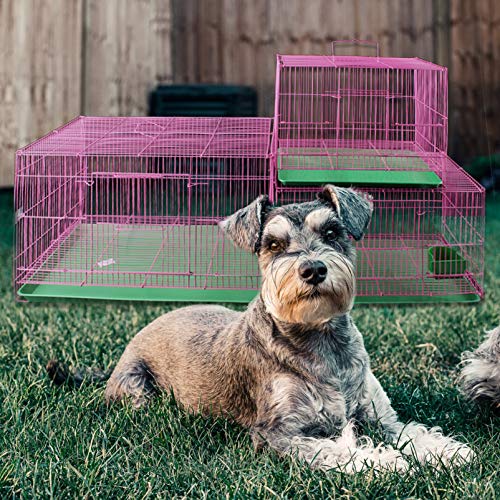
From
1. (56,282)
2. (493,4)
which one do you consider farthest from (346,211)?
A: (493,4)

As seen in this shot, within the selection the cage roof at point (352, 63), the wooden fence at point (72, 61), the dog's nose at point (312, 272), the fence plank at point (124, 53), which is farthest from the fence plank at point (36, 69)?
the dog's nose at point (312, 272)

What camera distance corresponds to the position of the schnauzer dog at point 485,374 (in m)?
4.04

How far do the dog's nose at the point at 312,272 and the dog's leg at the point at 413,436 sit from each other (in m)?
0.64

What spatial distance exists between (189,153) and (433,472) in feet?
9.82

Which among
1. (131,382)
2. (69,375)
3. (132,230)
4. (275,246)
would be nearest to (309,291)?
(275,246)

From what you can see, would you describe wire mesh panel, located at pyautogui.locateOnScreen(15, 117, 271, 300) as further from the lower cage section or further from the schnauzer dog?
the schnauzer dog

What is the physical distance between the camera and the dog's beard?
334 centimetres

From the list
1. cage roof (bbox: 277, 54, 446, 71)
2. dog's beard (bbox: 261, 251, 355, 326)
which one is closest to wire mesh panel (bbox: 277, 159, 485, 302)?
cage roof (bbox: 277, 54, 446, 71)

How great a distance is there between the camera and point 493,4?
1198 cm

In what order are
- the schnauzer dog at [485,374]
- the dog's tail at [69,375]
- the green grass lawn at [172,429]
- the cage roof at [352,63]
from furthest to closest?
the cage roof at [352,63] → the dog's tail at [69,375] → the schnauzer dog at [485,374] → the green grass lawn at [172,429]

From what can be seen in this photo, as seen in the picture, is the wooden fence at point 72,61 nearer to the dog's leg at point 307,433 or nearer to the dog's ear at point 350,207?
the dog's ear at point 350,207

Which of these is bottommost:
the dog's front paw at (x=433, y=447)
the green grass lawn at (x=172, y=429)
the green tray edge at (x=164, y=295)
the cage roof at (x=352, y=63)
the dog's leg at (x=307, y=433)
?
the green grass lawn at (x=172, y=429)

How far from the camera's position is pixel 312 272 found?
3.32 meters

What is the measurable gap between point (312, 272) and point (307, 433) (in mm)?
699
